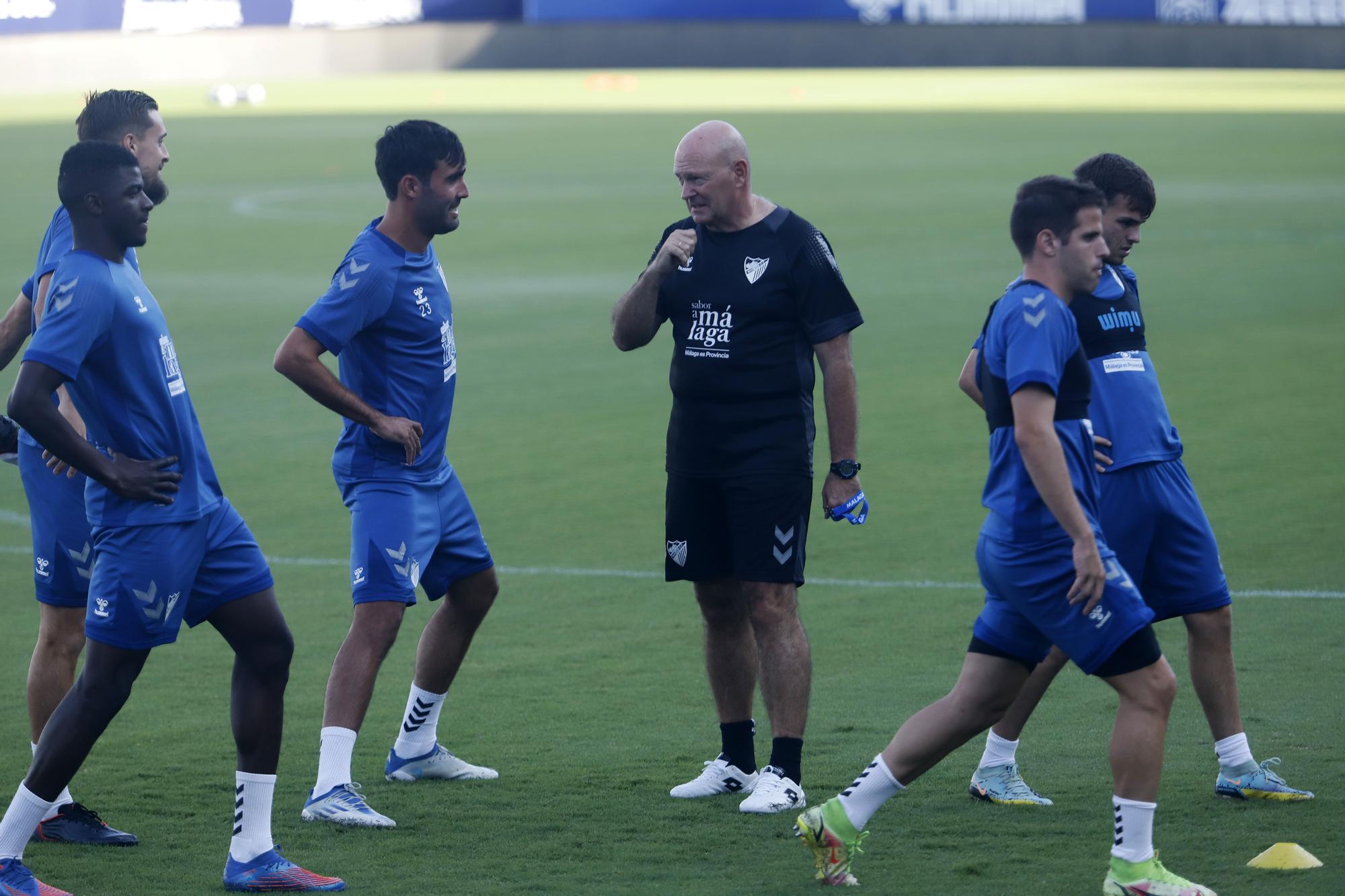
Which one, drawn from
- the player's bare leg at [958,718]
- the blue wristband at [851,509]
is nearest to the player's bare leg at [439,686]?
the blue wristband at [851,509]

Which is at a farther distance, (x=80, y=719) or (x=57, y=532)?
(x=57, y=532)

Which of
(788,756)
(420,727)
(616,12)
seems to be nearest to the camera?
(788,756)

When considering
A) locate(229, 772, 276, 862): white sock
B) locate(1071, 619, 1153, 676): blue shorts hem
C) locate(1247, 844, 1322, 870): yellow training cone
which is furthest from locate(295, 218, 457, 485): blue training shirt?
locate(1247, 844, 1322, 870): yellow training cone

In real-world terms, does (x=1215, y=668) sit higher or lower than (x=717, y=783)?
higher

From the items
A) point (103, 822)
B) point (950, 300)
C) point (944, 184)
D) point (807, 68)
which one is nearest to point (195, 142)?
point (944, 184)

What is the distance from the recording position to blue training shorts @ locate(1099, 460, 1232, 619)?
5879 mm

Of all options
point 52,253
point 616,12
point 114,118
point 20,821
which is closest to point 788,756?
point 20,821

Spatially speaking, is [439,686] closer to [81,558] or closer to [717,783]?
[717,783]

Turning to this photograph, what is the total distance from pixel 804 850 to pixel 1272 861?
1344 millimetres

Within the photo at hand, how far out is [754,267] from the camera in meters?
6.26

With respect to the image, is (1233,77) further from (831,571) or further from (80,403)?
(80,403)

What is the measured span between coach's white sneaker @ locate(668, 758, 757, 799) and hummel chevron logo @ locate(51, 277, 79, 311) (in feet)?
8.35

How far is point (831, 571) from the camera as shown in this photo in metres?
9.58

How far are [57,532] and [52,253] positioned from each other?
865 millimetres
